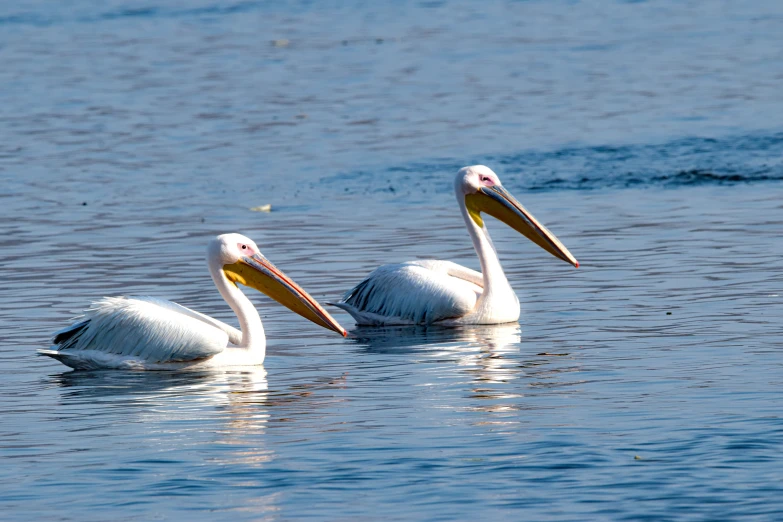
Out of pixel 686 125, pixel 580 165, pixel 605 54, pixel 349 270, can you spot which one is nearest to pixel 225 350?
pixel 349 270

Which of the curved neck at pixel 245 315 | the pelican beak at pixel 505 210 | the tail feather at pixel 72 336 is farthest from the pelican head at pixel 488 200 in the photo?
the tail feather at pixel 72 336

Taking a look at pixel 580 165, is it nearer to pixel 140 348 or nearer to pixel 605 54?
pixel 140 348

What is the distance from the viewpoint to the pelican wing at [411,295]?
878 centimetres

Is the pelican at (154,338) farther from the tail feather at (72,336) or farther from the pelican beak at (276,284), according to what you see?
the pelican beak at (276,284)

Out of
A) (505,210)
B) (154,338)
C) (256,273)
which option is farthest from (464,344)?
(154,338)

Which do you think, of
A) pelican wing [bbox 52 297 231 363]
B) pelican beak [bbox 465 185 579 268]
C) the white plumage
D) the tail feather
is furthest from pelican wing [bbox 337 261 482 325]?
the tail feather

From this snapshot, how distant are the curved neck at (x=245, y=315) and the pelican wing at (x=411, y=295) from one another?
1029mm

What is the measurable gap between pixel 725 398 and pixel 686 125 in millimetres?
9920

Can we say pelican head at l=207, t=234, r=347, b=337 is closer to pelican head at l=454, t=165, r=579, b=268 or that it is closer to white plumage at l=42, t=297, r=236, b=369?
white plumage at l=42, t=297, r=236, b=369

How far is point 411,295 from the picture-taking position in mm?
8820

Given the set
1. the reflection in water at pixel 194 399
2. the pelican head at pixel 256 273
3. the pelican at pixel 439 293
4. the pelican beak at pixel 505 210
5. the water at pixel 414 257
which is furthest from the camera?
the pelican beak at pixel 505 210

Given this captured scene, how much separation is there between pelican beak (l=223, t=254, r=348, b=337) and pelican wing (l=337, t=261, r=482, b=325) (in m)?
0.77

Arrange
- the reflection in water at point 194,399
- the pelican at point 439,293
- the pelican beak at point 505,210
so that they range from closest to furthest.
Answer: the reflection in water at point 194,399
the pelican at point 439,293
the pelican beak at point 505,210

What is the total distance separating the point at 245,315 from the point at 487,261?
1.77 m
